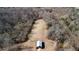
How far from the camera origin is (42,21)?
1974 millimetres

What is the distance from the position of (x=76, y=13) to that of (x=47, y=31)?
422 mm

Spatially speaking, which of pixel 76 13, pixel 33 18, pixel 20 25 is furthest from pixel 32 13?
pixel 76 13

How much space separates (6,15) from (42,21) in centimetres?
44

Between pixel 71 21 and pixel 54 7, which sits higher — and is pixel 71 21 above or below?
below

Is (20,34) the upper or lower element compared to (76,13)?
lower

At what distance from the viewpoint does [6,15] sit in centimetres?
199

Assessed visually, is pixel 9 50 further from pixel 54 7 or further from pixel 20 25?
pixel 54 7

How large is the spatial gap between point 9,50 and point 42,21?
0.52 meters

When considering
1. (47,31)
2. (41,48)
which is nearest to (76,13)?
(47,31)
